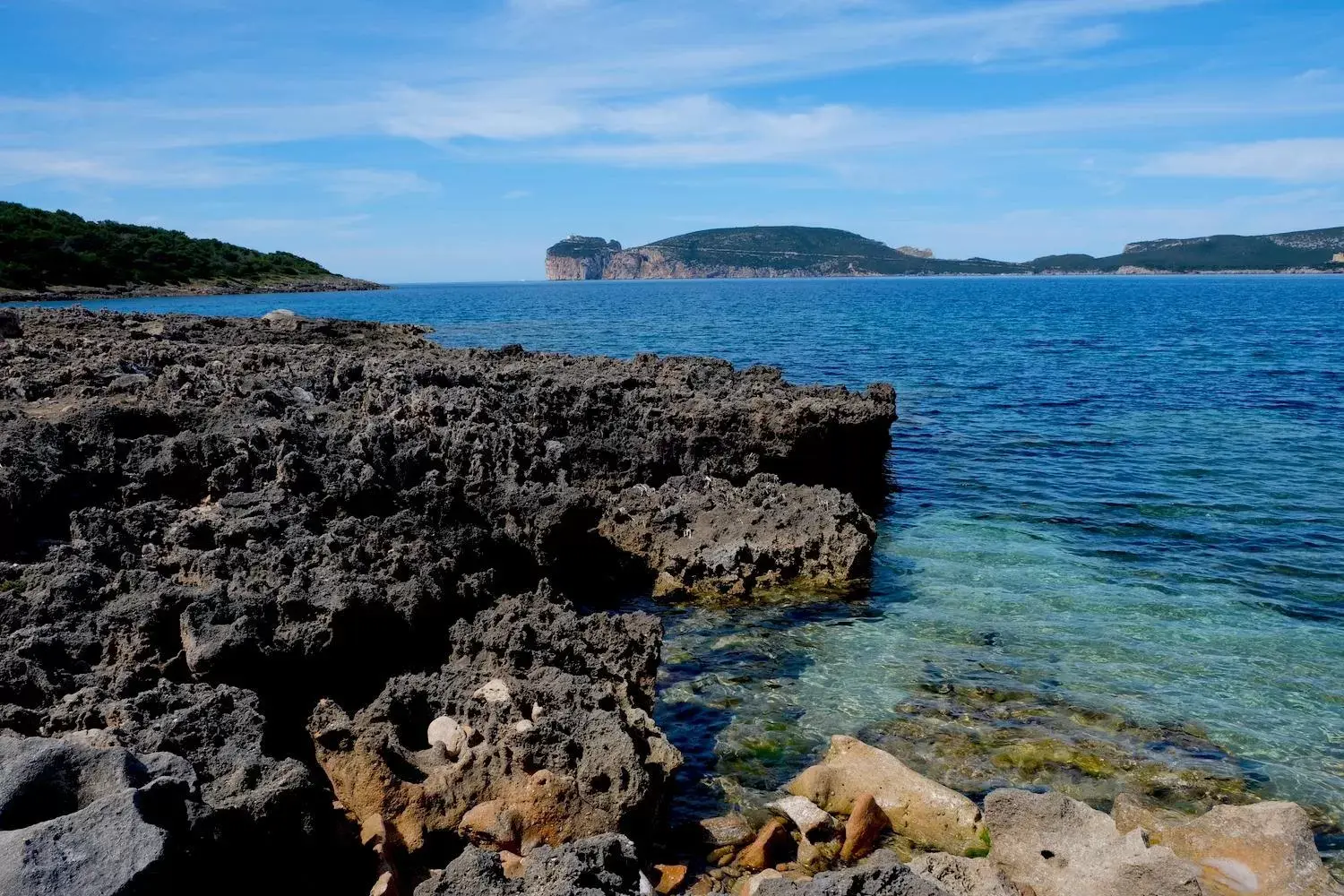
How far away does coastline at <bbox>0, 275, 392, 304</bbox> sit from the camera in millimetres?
72062

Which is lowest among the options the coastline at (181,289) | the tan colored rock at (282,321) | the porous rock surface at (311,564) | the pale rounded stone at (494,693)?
the pale rounded stone at (494,693)

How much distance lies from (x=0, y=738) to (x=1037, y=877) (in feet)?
21.7

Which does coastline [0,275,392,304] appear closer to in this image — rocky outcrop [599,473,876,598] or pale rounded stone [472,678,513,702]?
rocky outcrop [599,473,876,598]

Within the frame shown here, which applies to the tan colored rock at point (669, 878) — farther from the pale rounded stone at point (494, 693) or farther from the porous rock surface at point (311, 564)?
the pale rounded stone at point (494, 693)

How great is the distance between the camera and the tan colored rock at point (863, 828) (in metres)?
7.28

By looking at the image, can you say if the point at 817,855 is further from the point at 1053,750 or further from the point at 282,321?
the point at 282,321

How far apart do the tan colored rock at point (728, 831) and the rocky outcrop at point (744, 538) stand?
210 inches

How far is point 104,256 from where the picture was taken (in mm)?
90812

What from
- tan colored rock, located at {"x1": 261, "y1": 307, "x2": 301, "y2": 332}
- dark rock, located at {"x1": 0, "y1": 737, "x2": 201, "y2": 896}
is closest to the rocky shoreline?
dark rock, located at {"x1": 0, "y1": 737, "x2": 201, "y2": 896}

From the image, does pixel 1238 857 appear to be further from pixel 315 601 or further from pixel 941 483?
pixel 941 483

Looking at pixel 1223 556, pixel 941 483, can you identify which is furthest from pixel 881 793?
pixel 941 483

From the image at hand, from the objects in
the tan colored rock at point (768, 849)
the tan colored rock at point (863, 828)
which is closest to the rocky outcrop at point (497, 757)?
the tan colored rock at point (768, 849)

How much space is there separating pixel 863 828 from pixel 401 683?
3.97 metres

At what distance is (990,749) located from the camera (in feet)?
29.2
